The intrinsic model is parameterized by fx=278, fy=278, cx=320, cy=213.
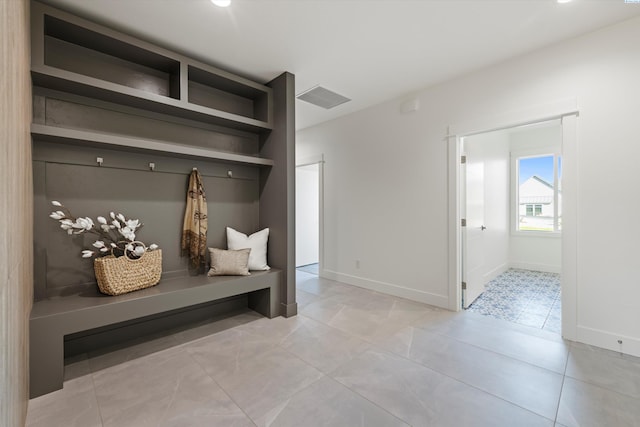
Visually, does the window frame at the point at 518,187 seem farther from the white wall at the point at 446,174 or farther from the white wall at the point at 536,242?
the white wall at the point at 446,174

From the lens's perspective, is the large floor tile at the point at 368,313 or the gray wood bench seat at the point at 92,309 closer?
the gray wood bench seat at the point at 92,309

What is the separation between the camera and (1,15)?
3.09 feet

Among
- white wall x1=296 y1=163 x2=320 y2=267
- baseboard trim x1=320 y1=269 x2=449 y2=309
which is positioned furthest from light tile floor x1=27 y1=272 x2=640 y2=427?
white wall x1=296 y1=163 x2=320 y2=267

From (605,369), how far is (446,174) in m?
2.09

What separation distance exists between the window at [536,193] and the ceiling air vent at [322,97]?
13.0 feet

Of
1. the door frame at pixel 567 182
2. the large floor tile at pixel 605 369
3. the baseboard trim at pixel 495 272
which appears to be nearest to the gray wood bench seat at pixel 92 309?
the large floor tile at pixel 605 369

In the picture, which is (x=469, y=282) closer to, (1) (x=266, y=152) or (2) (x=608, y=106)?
(2) (x=608, y=106)

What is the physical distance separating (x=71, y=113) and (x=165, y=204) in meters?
0.99

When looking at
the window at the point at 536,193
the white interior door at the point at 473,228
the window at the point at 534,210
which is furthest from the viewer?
the window at the point at 534,210

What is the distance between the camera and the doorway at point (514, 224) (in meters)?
3.27

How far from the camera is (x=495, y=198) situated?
15.5 feet

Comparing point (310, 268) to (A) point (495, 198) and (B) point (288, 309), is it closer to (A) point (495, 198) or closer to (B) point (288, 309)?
(B) point (288, 309)


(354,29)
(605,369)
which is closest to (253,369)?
(605,369)

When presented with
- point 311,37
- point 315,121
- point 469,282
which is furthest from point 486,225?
point 311,37
